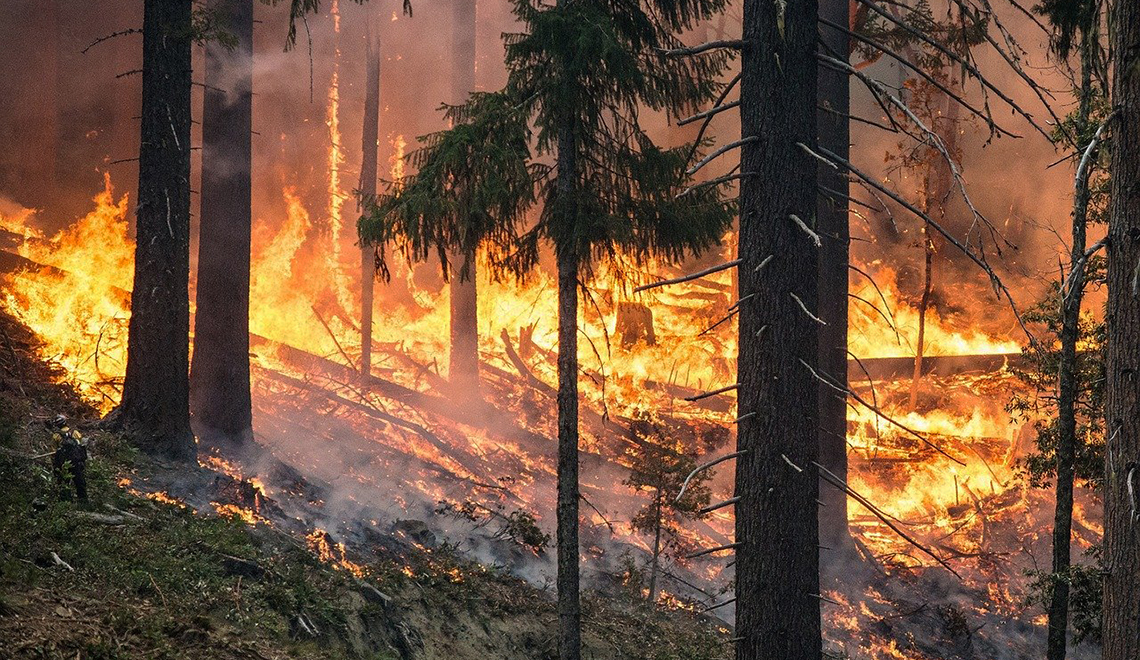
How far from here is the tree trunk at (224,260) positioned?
13617 millimetres

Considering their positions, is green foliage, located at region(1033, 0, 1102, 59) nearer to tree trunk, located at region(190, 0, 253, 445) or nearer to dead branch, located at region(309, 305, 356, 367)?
tree trunk, located at region(190, 0, 253, 445)

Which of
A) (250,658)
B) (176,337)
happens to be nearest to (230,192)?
(176,337)

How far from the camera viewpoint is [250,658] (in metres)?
6.73

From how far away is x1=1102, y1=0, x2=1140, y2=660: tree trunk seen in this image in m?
5.54

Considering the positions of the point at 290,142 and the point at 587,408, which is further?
the point at 290,142

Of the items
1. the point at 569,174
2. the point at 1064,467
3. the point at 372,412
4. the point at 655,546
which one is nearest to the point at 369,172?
the point at 372,412

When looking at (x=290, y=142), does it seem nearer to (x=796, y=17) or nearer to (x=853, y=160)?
(x=853, y=160)

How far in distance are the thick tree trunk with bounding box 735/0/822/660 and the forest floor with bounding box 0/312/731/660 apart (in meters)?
3.96

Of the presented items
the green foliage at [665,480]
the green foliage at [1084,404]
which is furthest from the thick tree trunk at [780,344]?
the green foliage at [665,480]

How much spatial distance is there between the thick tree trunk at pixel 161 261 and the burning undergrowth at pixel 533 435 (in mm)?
884

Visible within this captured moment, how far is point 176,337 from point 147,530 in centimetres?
328

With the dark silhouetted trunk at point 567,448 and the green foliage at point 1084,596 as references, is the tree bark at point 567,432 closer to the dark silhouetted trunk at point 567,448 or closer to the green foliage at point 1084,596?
the dark silhouetted trunk at point 567,448

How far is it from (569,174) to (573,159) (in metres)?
0.17

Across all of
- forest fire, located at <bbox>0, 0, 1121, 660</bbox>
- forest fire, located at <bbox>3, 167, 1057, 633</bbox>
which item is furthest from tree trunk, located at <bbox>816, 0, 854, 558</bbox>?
forest fire, located at <bbox>3, 167, 1057, 633</bbox>
